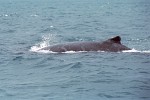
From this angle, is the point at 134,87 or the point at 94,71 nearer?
the point at 134,87

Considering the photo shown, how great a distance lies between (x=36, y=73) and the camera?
55.9 ft

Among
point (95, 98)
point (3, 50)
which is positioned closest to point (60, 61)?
point (3, 50)

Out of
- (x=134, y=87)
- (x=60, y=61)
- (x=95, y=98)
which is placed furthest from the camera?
(x=60, y=61)

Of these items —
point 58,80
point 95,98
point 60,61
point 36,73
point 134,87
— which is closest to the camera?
point 95,98

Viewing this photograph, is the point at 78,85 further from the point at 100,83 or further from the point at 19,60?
the point at 19,60

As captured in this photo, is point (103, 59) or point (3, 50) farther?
point (3, 50)

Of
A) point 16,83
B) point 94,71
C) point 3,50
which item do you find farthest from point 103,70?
point 3,50

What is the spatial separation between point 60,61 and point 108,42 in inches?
147

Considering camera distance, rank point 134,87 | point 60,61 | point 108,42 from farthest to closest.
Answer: point 108,42 < point 60,61 < point 134,87

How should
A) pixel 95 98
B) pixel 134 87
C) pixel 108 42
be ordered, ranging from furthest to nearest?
pixel 108 42
pixel 134 87
pixel 95 98

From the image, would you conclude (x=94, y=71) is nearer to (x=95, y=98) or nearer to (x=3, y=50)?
(x=95, y=98)

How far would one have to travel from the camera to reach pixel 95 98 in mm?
13047

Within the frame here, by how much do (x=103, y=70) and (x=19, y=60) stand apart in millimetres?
4666

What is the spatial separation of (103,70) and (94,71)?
40 cm
